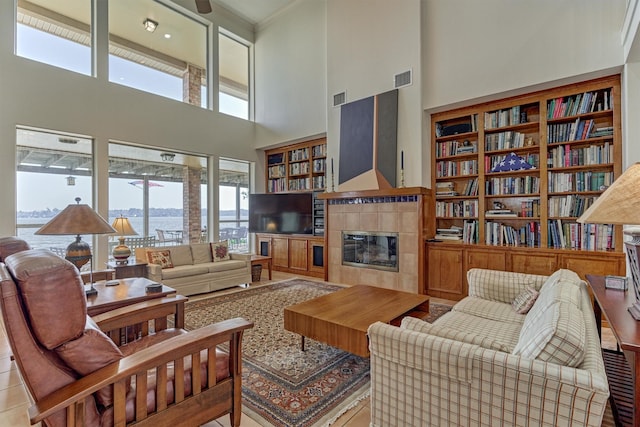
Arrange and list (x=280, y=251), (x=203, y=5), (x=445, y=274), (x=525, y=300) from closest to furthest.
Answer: (x=525, y=300)
(x=203, y=5)
(x=445, y=274)
(x=280, y=251)

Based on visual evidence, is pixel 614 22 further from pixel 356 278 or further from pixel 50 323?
pixel 50 323

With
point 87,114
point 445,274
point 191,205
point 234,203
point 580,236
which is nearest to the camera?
point 580,236

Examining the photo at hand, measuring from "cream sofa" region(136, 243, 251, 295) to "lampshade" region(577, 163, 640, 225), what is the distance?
14.8 feet

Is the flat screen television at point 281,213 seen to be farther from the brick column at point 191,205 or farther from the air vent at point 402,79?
the air vent at point 402,79

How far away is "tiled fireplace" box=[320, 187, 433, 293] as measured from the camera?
181 inches

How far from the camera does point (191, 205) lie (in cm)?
642

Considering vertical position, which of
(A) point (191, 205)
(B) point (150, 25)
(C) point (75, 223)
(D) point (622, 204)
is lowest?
(C) point (75, 223)

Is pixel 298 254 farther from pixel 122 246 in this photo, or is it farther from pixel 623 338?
pixel 623 338

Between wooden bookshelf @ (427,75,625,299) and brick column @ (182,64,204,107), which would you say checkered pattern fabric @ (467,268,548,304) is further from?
brick column @ (182,64,204,107)

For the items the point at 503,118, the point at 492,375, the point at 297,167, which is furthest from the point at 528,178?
the point at 297,167

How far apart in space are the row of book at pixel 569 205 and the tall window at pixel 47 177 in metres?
6.57

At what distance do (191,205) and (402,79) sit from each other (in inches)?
180

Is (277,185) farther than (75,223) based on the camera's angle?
Yes

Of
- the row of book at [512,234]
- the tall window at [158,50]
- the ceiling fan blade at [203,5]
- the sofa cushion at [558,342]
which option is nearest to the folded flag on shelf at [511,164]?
the row of book at [512,234]
